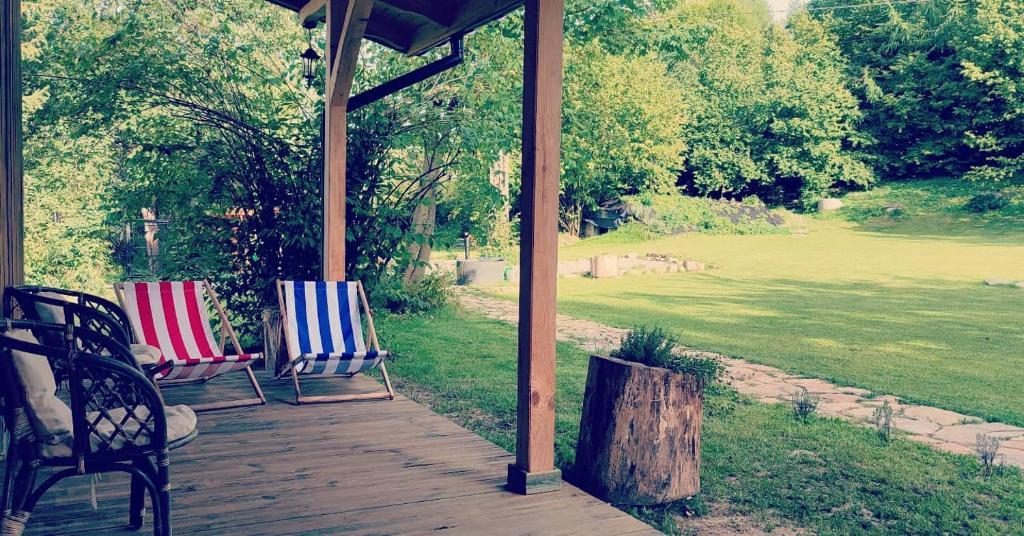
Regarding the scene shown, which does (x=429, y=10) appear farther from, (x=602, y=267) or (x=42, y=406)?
(x=602, y=267)

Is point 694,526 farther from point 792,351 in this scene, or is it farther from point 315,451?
point 792,351

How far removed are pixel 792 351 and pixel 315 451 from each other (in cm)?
495

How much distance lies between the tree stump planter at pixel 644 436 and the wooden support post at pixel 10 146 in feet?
9.78

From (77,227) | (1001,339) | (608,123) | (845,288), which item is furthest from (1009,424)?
(608,123)

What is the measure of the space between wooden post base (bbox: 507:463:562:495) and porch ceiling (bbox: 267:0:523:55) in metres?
2.39

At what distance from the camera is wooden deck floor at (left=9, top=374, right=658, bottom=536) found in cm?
302

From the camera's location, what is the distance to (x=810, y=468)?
4.18 metres

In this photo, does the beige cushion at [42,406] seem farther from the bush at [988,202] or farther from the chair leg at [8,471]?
the bush at [988,202]

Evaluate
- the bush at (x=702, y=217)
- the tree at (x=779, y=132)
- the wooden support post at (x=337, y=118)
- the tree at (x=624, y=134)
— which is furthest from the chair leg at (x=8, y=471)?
the tree at (x=779, y=132)

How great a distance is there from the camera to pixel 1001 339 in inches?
312

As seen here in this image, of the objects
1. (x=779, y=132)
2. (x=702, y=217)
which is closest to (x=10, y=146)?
(x=702, y=217)

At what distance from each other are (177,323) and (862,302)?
8477 mm

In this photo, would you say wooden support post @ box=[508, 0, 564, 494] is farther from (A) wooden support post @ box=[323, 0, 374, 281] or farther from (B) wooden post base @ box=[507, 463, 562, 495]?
(A) wooden support post @ box=[323, 0, 374, 281]

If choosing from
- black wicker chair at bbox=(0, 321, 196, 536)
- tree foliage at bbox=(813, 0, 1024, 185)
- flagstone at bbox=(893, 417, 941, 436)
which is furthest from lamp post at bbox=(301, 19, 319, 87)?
tree foliage at bbox=(813, 0, 1024, 185)
